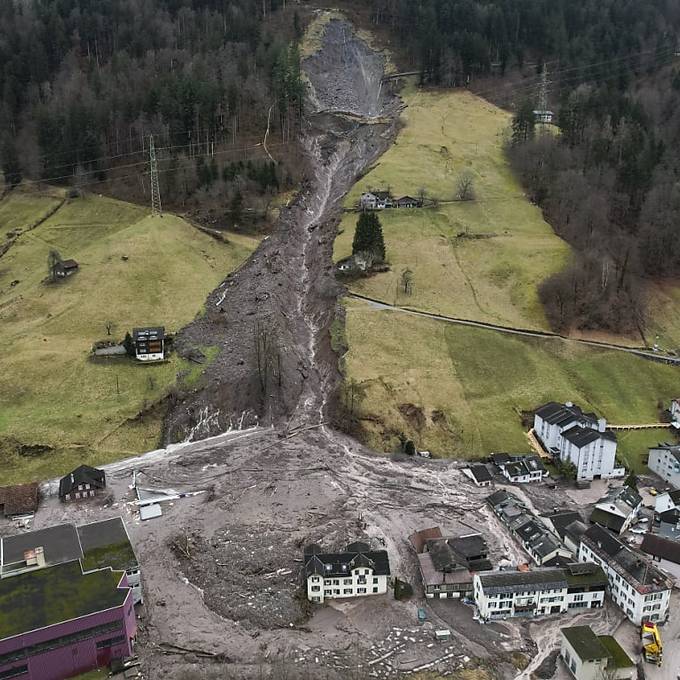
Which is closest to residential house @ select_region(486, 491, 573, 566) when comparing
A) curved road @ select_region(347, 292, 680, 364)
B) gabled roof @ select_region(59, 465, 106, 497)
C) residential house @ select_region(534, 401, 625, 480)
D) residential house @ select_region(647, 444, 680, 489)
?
residential house @ select_region(534, 401, 625, 480)

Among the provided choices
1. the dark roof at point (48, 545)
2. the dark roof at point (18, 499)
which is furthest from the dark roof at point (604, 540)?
the dark roof at point (18, 499)

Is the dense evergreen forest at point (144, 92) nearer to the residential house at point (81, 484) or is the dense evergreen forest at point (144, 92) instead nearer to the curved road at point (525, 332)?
the curved road at point (525, 332)

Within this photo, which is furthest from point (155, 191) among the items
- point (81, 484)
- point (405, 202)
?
point (81, 484)

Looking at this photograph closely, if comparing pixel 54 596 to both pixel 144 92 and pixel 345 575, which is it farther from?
pixel 144 92

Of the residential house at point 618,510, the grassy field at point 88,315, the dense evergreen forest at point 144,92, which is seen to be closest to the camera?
the residential house at point 618,510

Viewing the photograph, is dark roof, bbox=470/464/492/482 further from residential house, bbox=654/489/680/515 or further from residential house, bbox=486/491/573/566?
residential house, bbox=654/489/680/515
